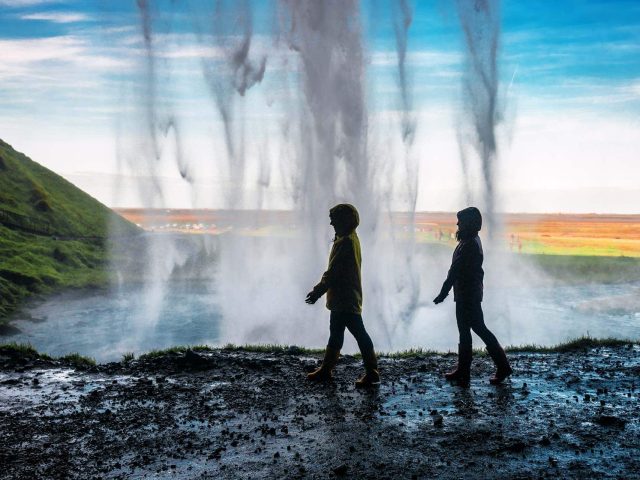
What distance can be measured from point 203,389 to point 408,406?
3.59 m

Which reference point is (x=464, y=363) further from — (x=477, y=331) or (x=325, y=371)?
(x=325, y=371)

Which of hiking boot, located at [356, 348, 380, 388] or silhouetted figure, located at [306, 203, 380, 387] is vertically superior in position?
silhouetted figure, located at [306, 203, 380, 387]

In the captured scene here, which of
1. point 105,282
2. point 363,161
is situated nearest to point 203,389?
point 363,161

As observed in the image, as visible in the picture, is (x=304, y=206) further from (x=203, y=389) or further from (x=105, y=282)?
(x=105, y=282)

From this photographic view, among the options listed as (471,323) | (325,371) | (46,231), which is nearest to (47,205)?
(46,231)

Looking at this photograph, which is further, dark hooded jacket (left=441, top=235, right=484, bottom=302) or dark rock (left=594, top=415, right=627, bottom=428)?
dark hooded jacket (left=441, top=235, right=484, bottom=302)

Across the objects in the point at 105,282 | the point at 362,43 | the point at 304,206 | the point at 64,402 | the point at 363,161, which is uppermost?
the point at 362,43

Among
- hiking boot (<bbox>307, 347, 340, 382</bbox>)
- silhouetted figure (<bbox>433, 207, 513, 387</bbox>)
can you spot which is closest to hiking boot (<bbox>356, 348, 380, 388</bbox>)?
hiking boot (<bbox>307, 347, 340, 382</bbox>)

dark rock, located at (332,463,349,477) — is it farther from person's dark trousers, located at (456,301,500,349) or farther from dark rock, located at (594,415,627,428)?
person's dark trousers, located at (456,301,500,349)

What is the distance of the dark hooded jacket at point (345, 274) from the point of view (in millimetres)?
9797

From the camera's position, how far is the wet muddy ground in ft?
21.5

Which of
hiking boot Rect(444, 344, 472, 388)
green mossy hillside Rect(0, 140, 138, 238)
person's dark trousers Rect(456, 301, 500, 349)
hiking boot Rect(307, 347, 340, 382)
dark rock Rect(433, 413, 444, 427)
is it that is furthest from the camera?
green mossy hillside Rect(0, 140, 138, 238)

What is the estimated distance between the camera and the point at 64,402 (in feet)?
30.5

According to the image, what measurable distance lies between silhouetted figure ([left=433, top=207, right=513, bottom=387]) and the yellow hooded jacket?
1.44 metres
